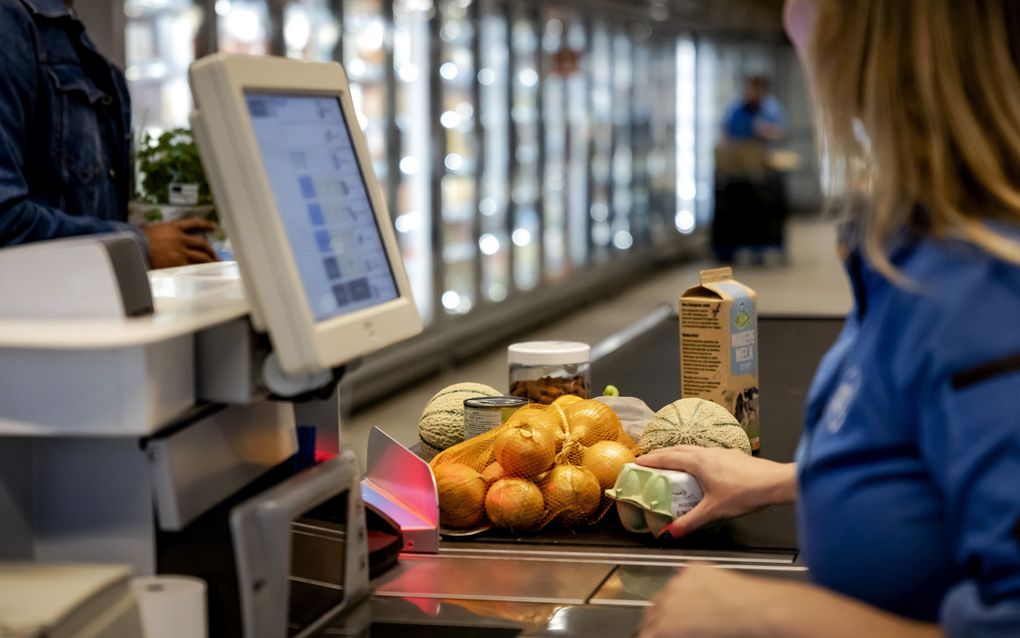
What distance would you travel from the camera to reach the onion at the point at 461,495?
5.89 feet

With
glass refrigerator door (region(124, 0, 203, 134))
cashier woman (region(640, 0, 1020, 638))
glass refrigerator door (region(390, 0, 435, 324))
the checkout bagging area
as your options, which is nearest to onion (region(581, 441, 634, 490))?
the checkout bagging area

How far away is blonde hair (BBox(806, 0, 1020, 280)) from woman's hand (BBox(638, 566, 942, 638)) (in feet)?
0.87

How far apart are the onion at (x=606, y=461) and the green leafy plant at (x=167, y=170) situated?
4.75ft

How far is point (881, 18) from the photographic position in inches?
40.5

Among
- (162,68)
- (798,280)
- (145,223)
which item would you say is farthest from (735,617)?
(798,280)

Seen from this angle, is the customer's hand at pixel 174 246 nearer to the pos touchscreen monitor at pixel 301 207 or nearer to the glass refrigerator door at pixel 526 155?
the pos touchscreen monitor at pixel 301 207

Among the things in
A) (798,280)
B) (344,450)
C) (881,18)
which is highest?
(881,18)

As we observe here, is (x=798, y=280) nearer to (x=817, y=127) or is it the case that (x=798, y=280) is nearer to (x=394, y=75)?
(x=394, y=75)

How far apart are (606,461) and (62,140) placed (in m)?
1.51

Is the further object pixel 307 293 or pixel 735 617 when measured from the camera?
pixel 307 293

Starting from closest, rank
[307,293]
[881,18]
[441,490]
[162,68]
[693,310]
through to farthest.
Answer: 1. [881,18]
2. [307,293]
3. [441,490]
4. [693,310]
5. [162,68]

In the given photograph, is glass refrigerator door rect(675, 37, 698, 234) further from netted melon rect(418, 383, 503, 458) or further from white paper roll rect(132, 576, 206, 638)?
white paper roll rect(132, 576, 206, 638)

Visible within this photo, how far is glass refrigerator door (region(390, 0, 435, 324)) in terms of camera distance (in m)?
7.79

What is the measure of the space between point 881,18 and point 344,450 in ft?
2.57
